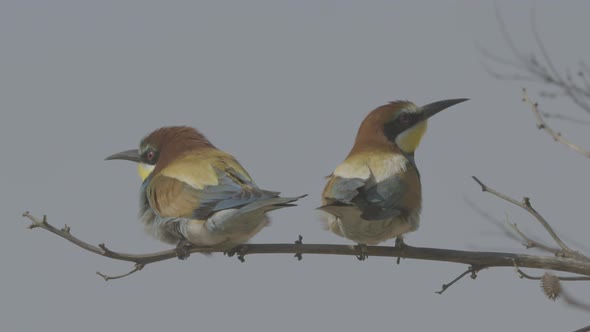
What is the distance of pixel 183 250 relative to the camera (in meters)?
3.60

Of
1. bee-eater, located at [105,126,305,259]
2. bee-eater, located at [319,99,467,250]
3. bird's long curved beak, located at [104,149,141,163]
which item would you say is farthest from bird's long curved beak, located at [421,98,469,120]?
bird's long curved beak, located at [104,149,141,163]

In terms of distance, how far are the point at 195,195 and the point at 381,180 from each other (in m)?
0.77

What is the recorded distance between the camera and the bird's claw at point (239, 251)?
336cm

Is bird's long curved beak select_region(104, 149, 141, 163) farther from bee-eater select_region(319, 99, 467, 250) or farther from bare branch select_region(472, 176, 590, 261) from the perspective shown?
bare branch select_region(472, 176, 590, 261)

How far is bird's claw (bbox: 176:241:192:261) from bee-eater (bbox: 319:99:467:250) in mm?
563

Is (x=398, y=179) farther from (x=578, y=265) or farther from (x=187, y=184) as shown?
(x=578, y=265)

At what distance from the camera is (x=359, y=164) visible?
12.6ft

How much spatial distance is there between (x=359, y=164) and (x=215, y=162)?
65 centimetres

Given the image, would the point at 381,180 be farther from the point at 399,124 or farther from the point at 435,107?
the point at 435,107

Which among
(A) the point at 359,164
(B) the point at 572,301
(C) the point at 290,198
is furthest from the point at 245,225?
(B) the point at 572,301

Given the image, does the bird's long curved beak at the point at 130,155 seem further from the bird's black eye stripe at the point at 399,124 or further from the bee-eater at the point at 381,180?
the bird's black eye stripe at the point at 399,124

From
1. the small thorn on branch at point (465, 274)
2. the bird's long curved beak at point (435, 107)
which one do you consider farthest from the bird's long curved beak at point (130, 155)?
the small thorn on branch at point (465, 274)

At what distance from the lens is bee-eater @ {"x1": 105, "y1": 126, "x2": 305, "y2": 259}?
137 inches

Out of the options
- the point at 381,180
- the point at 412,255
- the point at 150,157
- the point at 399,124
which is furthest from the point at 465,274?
the point at 150,157
